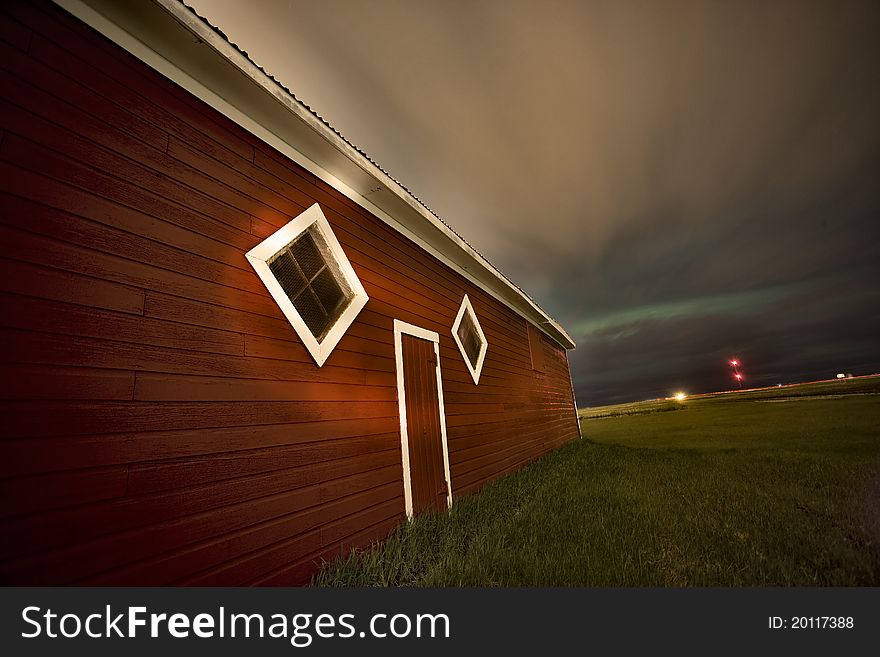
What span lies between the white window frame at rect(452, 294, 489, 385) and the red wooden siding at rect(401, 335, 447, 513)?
1.18 m

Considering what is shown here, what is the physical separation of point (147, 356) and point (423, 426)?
3343 millimetres

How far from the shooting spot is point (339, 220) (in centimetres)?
420

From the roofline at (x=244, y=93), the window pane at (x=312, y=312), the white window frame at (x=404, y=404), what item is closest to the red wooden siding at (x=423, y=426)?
the white window frame at (x=404, y=404)

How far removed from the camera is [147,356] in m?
2.27

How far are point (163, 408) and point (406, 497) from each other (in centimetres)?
294

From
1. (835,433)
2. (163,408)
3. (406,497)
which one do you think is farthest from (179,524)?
(835,433)

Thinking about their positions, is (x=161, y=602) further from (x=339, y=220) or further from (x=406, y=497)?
(x=339, y=220)

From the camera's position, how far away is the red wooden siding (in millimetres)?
4586

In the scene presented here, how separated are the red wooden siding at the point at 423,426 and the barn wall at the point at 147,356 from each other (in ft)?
2.61

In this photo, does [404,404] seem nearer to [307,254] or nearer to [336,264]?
[336,264]

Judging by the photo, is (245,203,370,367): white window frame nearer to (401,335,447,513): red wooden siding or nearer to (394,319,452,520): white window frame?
(394,319,452,520): white window frame

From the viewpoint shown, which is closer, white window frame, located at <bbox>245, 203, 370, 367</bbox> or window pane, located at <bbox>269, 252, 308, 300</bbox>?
white window frame, located at <bbox>245, 203, 370, 367</bbox>

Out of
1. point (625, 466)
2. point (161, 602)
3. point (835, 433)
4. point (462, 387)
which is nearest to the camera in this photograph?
point (161, 602)

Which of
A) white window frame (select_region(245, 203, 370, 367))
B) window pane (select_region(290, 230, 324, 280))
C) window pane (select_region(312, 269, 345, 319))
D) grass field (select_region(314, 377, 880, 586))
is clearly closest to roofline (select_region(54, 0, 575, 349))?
white window frame (select_region(245, 203, 370, 367))
